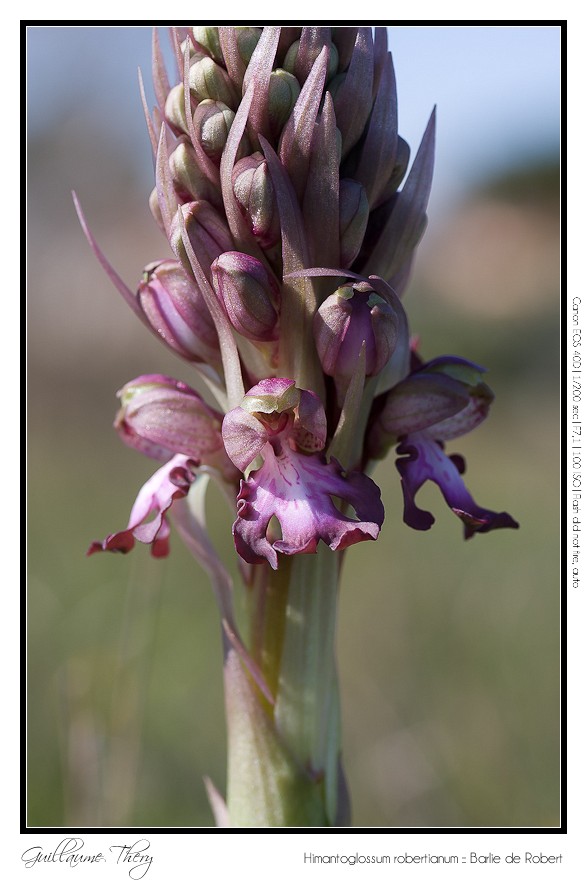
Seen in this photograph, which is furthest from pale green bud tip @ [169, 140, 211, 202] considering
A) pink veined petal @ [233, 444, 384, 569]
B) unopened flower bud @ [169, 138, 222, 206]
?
pink veined petal @ [233, 444, 384, 569]

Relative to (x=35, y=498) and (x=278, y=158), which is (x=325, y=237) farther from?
(x=35, y=498)

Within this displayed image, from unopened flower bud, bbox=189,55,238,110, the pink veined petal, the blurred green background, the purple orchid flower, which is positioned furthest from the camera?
the blurred green background

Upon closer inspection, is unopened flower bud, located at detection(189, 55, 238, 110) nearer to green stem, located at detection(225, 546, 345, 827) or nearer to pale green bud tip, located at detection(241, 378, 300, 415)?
pale green bud tip, located at detection(241, 378, 300, 415)

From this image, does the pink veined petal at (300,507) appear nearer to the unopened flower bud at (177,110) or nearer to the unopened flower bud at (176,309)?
the unopened flower bud at (176,309)

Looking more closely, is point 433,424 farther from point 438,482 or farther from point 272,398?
point 272,398

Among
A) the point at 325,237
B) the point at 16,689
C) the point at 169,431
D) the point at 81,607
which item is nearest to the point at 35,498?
the point at 81,607
